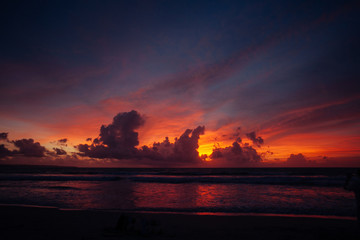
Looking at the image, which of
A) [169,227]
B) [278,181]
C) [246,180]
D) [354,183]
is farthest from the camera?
[246,180]

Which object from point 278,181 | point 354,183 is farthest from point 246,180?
point 354,183

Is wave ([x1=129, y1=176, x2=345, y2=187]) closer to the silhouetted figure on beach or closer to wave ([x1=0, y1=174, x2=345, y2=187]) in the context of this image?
→ wave ([x1=0, y1=174, x2=345, y2=187])

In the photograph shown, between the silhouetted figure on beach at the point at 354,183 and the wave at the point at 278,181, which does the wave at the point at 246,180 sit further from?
the silhouetted figure on beach at the point at 354,183

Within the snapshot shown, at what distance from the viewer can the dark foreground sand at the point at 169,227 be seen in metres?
7.17

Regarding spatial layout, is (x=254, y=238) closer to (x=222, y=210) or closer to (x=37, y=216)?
(x=222, y=210)

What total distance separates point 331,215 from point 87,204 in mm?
14604

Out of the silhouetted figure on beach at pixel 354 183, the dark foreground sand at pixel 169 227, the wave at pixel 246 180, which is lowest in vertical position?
the wave at pixel 246 180

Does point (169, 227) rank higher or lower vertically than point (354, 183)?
lower

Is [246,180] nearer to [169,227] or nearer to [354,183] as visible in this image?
[169,227]

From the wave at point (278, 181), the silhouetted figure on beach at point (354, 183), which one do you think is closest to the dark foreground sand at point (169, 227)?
the silhouetted figure on beach at point (354, 183)

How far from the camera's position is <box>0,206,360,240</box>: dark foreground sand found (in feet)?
23.5

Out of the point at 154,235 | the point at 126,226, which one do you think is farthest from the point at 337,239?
the point at 126,226

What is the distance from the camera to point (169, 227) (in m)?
8.17

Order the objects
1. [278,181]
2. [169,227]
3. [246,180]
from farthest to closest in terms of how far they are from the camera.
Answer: [246,180]
[278,181]
[169,227]
